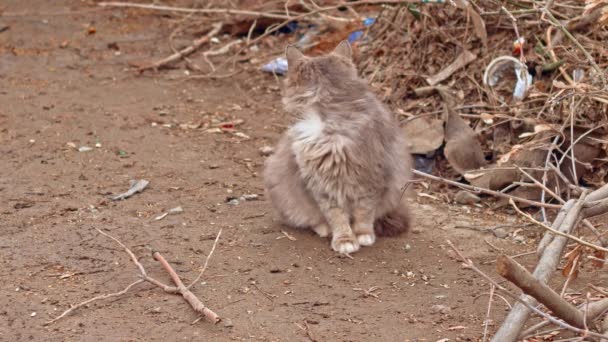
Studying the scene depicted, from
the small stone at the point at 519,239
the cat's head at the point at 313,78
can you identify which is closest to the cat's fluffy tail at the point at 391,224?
the small stone at the point at 519,239

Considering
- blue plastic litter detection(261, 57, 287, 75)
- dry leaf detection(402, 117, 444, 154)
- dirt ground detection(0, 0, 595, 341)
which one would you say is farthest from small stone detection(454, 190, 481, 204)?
blue plastic litter detection(261, 57, 287, 75)

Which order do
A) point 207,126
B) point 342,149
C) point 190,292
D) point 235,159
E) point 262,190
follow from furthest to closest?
point 207,126 → point 235,159 → point 262,190 → point 342,149 → point 190,292

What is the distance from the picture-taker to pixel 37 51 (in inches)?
343

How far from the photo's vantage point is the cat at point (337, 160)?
505 centimetres

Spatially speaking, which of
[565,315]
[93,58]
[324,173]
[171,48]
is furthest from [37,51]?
[565,315]

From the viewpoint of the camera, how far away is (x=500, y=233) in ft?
18.3

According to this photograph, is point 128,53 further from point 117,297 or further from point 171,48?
point 117,297

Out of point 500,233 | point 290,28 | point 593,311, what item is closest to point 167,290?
point 593,311

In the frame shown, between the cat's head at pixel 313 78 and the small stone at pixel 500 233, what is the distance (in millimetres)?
1293

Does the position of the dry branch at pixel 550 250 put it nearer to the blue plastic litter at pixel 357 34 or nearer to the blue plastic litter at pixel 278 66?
the blue plastic litter at pixel 357 34

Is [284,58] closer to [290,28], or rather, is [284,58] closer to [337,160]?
[290,28]

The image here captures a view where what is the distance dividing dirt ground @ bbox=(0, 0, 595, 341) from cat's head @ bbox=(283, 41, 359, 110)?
0.81 meters

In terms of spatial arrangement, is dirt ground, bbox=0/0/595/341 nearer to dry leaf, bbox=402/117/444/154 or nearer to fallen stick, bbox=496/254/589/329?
dry leaf, bbox=402/117/444/154

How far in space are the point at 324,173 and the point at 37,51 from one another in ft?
15.4
